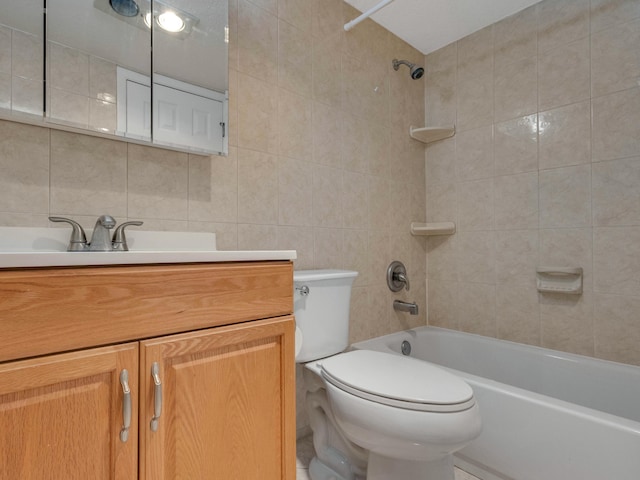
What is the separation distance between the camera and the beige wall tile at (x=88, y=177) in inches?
38.4

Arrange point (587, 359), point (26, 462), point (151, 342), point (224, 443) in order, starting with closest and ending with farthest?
point (26, 462) < point (151, 342) < point (224, 443) < point (587, 359)

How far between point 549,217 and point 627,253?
0.34 meters

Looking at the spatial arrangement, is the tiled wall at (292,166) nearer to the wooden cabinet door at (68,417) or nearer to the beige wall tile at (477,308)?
the beige wall tile at (477,308)

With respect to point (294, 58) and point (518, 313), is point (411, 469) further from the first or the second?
point (294, 58)

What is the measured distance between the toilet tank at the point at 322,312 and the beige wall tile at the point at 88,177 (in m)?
0.65

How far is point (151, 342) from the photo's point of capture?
679 millimetres

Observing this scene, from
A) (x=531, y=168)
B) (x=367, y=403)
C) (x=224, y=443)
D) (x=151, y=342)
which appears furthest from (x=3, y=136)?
(x=531, y=168)

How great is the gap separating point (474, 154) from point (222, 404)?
6.20 feet

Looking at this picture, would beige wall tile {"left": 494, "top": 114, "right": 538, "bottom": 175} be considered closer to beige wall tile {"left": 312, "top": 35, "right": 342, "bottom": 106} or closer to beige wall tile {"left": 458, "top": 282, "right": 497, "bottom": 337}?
beige wall tile {"left": 458, "top": 282, "right": 497, "bottom": 337}

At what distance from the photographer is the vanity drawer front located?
56cm

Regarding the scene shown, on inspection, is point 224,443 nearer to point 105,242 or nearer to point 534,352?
point 105,242

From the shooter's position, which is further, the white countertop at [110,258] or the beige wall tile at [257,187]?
the beige wall tile at [257,187]

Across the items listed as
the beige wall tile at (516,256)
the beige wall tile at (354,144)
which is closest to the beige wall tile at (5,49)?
the beige wall tile at (354,144)

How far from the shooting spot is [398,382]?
1.07m
